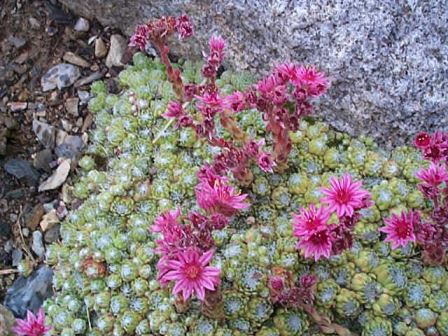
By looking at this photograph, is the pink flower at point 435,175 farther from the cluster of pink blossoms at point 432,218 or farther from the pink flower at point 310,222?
the pink flower at point 310,222

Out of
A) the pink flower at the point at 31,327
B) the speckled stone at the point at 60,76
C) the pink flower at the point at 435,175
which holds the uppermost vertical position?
the pink flower at the point at 435,175

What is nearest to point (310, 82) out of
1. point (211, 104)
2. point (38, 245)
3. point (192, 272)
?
point (211, 104)

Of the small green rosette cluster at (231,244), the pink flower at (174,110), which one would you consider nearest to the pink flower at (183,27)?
the pink flower at (174,110)

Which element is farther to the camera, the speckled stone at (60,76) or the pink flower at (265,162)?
the speckled stone at (60,76)

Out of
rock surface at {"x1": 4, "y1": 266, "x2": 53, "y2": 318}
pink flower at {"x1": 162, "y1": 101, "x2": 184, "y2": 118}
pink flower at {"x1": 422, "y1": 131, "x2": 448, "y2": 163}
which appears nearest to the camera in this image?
pink flower at {"x1": 422, "y1": 131, "x2": 448, "y2": 163}

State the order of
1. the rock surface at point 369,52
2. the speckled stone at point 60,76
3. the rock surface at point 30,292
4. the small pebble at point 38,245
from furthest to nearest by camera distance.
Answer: the speckled stone at point 60,76 < the small pebble at point 38,245 < the rock surface at point 30,292 < the rock surface at point 369,52

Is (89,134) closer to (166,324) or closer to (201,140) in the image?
(201,140)

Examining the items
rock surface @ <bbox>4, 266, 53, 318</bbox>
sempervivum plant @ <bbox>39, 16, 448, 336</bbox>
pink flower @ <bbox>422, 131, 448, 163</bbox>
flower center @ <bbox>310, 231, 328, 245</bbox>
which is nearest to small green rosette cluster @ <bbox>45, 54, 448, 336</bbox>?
sempervivum plant @ <bbox>39, 16, 448, 336</bbox>

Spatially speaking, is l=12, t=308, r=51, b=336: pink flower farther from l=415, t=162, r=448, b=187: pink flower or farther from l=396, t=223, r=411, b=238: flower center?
l=415, t=162, r=448, b=187: pink flower
